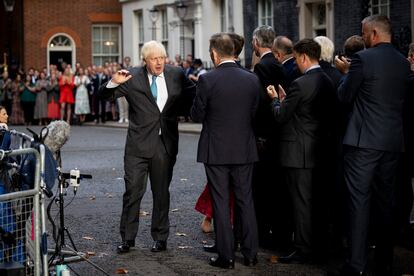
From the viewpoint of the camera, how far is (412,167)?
10094mm

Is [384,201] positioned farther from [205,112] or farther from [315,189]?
[205,112]

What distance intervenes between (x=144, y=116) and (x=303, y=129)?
164 centimetres

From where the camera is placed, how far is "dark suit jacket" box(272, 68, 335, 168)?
909cm

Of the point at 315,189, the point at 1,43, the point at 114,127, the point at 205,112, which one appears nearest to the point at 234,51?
the point at 205,112

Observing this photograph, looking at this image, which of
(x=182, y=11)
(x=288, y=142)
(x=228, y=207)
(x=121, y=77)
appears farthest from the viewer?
(x=182, y=11)

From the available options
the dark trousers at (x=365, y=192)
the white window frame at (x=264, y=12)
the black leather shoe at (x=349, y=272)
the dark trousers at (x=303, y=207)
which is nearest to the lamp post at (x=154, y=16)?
the white window frame at (x=264, y=12)

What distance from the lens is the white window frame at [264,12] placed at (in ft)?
107

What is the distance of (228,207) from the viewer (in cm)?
920

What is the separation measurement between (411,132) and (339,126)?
818mm

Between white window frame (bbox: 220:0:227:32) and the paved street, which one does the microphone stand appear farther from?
white window frame (bbox: 220:0:227:32)

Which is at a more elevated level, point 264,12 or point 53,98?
point 264,12

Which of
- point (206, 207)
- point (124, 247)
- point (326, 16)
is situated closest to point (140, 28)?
point (326, 16)

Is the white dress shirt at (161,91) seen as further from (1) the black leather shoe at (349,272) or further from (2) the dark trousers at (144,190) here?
(1) the black leather shoe at (349,272)

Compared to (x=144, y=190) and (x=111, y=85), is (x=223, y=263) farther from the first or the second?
(x=111, y=85)
